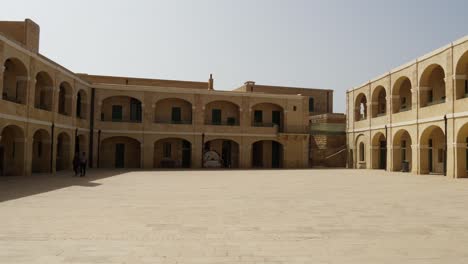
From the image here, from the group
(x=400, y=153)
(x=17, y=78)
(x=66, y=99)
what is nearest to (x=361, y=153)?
(x=400, y=153)

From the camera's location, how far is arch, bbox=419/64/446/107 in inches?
1133

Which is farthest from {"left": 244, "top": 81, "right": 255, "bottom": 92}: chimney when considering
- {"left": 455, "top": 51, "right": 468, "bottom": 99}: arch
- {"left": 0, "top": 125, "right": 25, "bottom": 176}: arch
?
{"left": 0, "top": 125, "right": 25, "bottom": 176}: arch

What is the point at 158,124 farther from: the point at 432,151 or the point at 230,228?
the point at 230,228

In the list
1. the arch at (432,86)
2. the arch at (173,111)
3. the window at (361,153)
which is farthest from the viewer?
the window at (361,153)

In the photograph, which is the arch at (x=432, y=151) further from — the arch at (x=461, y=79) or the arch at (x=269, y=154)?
the arch at (x=269, y=154)

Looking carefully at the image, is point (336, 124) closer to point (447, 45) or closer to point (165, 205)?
point (447, 45)

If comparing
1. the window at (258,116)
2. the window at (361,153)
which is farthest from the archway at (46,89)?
the window at (361,153)

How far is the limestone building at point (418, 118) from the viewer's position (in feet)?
81.1

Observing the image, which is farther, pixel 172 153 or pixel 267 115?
pixel 267 115

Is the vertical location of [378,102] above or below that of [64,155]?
above

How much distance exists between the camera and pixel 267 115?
131 ft

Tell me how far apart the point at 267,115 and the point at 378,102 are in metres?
10.4

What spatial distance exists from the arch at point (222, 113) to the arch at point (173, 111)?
187 centimetres

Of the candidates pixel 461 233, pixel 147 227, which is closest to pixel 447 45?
pixel 461 233
